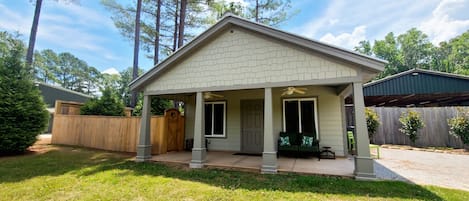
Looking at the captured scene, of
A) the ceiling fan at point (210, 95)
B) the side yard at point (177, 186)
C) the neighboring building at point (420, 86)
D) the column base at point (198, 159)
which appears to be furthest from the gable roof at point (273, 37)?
the neighboring building at point (420, 86)

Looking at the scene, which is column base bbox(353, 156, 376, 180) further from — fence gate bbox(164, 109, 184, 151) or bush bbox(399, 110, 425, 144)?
bush bbox(399, 110, 425, 144)

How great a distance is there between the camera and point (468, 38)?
1278 inches

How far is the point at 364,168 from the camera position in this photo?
4.43 meters

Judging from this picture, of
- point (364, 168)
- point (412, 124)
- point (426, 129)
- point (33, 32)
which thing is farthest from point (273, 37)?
point (33, 32)

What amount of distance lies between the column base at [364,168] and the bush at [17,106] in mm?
10226

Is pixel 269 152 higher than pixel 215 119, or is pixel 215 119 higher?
pixel 215 119

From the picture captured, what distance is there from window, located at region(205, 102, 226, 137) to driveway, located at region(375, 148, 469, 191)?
17.4 ft

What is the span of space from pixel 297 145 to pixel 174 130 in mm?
4920

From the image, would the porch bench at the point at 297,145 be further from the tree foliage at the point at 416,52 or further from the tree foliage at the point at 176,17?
the tree foliage at the point at 416,52

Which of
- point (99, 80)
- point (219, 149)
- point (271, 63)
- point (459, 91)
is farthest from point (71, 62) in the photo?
point (459, 91)

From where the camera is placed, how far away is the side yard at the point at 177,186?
3.66 metres

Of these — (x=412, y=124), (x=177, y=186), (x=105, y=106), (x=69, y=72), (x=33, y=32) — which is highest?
(x=69, y=72)

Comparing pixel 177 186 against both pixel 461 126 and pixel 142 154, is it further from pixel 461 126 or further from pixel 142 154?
pixel 461 126

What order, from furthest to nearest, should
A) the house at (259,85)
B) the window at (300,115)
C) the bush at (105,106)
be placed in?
the bush at (105,106) → the window at (300,115) → the house at (259,85)
